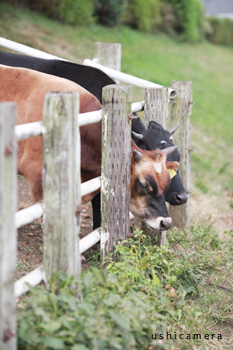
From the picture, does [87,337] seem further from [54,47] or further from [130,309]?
[54,47]

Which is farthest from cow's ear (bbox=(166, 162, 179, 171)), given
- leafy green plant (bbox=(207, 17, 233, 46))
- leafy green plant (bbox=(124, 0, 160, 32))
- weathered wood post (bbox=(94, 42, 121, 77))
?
leafy green plant (bbox=(207, 17, 233, 46))

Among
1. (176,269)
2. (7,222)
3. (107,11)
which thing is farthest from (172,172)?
(107,11)

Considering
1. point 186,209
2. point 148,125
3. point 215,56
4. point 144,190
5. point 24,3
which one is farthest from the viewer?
point 215,56

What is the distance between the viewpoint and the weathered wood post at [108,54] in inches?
247

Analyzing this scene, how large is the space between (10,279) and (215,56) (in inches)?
858

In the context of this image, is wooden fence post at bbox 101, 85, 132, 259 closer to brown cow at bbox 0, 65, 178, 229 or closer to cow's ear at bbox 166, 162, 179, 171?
brown cow at bbox 0, 65, 178, 229

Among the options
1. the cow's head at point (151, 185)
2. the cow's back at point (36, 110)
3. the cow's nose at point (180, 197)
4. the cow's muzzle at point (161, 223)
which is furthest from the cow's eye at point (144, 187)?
the cow's nose at point (180, 197)

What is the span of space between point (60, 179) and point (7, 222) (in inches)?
21.7

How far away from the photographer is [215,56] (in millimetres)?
23016

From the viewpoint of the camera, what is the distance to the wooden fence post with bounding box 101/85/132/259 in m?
3.88

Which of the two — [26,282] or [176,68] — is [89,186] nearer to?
[26,282]

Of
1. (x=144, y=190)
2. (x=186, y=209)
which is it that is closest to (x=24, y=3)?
(x=186, y=209)

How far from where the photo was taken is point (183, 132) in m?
5.96

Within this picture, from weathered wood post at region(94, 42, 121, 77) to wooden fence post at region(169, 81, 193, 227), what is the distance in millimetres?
898
